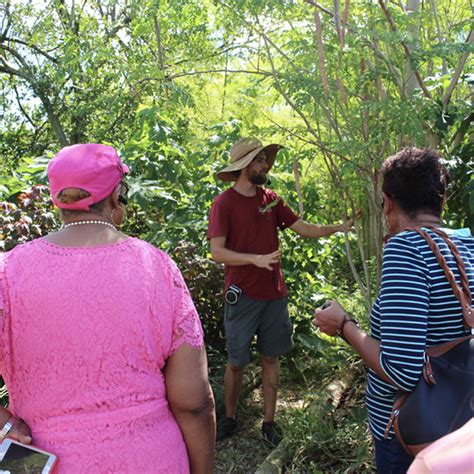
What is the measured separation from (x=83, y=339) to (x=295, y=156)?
6.34ft

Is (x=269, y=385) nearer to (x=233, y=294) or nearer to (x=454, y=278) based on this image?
(x=233, y=294)

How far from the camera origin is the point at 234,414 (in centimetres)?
405

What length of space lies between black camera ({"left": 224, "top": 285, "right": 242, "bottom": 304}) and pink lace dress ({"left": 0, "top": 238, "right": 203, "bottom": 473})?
6.80 ft

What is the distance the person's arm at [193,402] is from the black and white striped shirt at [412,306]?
556 mm

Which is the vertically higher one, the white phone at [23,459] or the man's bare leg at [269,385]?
the white phone at [23,459]

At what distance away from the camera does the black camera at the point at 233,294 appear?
12.5ft

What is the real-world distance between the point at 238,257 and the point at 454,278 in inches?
74.0

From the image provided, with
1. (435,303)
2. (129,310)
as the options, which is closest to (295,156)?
(435,303)

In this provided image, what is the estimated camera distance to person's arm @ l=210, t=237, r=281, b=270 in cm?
350

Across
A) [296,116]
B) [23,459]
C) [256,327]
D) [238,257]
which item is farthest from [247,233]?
[23,459]

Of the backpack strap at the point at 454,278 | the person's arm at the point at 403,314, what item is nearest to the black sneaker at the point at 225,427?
the person's arm at the point at 403,314

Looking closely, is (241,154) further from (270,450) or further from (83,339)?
(83,339)

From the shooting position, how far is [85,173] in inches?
69.0

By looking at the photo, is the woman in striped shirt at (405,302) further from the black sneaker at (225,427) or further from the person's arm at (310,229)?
the black sneaker at (225,427)
